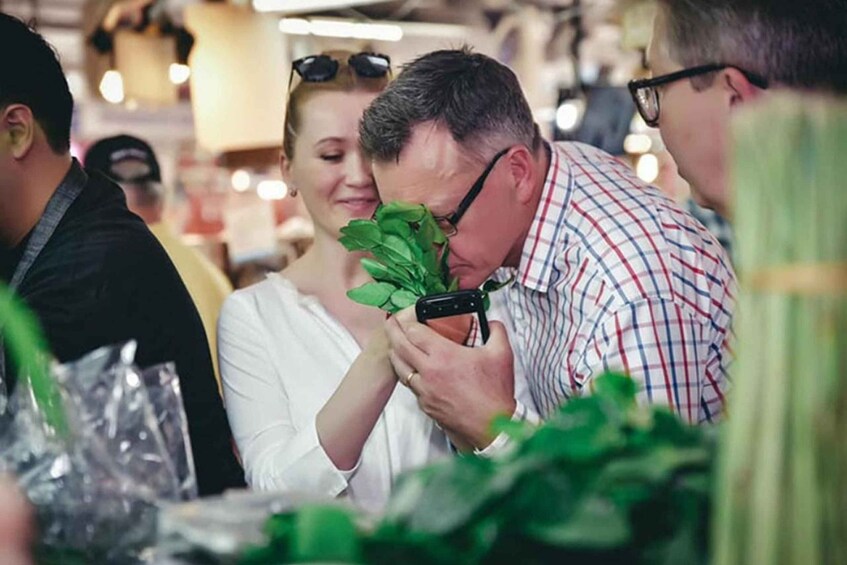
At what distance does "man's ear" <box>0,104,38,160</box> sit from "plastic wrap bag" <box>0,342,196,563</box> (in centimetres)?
89

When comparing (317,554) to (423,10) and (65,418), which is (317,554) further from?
(423,10)

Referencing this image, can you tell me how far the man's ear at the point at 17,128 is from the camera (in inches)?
88.8

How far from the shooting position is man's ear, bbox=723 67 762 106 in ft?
6.43

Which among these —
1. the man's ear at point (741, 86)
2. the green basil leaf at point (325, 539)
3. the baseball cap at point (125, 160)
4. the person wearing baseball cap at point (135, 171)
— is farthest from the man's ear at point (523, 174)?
the baseball cap at point (125, 160)

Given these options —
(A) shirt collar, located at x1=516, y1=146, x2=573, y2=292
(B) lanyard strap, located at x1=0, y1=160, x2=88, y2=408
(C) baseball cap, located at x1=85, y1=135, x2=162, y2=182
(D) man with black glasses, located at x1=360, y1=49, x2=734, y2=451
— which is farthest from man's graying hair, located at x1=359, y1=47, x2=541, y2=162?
(C) baseball cap, located at x1=85, y1=135, x2=162, y2=182

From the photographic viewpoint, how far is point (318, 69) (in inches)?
104

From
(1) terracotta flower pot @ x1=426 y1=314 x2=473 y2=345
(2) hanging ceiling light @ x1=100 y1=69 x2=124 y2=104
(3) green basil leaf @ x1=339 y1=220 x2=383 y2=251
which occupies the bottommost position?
(1) terracotta flower pot @ x1=426 y1=314 x2=473 y2=345

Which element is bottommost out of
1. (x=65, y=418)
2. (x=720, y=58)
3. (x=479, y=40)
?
(x=65, y=418)

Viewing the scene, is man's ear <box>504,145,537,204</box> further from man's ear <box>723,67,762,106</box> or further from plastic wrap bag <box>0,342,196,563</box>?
plastic wrap bag <box>0,342,196,563</box>

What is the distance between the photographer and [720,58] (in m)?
1.98

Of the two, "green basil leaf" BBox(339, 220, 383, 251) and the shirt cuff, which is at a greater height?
"green basil leaf" BBox(339, 220, 383, 251)

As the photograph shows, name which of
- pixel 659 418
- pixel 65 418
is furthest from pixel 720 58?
pixel 65 418

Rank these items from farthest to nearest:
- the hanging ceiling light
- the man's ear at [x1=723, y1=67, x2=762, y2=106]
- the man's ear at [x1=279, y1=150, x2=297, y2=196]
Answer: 1. the hanging ceiling light
2. the man's ear at [x1=279, y1=150, x2=297, y2=196]
3. the man's ear at [x1=723, y1=67, x2=762, y2=106]

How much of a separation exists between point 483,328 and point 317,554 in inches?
44.0
